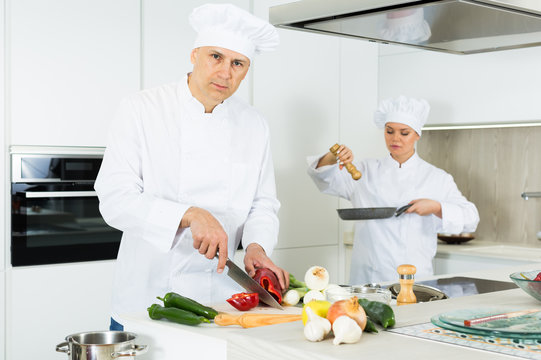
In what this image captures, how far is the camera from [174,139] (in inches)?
86.7

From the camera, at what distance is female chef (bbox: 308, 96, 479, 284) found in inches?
130

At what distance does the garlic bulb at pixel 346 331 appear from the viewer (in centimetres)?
121

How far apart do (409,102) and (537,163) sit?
3.04 feet

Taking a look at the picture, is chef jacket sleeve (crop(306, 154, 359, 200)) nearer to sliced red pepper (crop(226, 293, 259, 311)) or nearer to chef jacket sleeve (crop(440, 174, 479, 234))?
chef jacket sleeve (crop(440, 174, 479, 234))

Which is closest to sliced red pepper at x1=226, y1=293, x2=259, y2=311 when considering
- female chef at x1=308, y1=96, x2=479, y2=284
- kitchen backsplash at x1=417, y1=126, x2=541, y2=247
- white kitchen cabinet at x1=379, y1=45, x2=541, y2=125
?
female chef at x1=308, y1=96, x2=479, y2=284

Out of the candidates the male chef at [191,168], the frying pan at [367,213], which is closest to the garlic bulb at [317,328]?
the male chef at [191,168]

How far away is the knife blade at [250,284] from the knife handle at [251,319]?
0.65 feet

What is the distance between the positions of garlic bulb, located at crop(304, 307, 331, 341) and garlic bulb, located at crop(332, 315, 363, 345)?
1.1 inches

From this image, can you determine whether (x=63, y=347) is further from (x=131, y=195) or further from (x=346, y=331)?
(x=346, y=331)

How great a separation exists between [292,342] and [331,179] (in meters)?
2.25

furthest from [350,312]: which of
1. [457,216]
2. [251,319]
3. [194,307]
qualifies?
[457,216]

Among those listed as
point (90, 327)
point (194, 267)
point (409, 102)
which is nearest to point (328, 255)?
point (409, 102)

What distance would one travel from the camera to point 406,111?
11.0 ft

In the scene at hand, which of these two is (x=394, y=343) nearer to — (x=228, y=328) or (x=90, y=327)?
(x=228, y=328)
